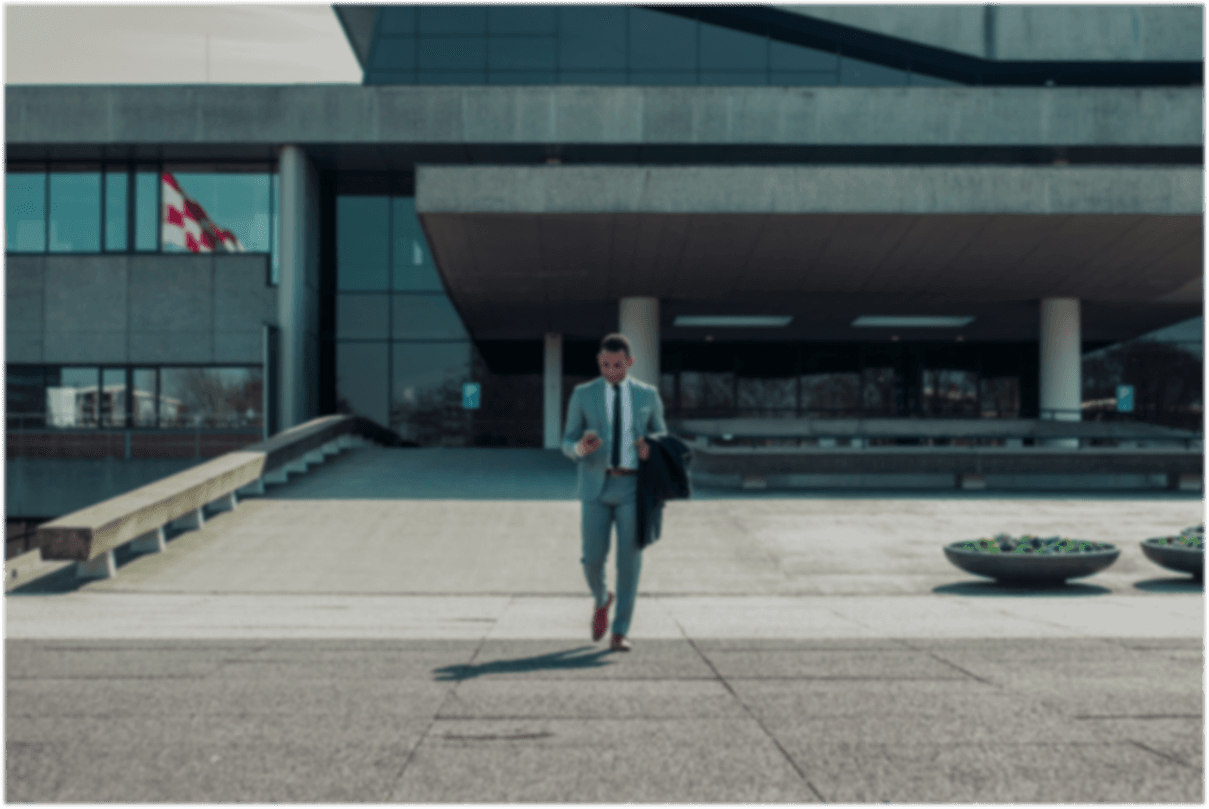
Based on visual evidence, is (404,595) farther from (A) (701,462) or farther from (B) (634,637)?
(A) (701,462)

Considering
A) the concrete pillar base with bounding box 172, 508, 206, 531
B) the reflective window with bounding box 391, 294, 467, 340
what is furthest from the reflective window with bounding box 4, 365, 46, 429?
the concrete pillar base with bounding box 172, 508, 206, 531

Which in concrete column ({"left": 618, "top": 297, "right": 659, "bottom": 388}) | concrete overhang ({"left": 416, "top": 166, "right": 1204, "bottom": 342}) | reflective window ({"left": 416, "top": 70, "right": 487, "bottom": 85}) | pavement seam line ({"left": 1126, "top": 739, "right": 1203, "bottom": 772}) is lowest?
pavement seam line ({"left": 1126, "top": 739, "right": 1203, "bottom": 772})

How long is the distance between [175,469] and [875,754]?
2438 centimetres

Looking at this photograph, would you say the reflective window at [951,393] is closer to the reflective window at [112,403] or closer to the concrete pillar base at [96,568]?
the reflective window at [112,403]

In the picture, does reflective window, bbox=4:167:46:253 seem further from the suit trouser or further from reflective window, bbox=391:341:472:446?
the suit trouser

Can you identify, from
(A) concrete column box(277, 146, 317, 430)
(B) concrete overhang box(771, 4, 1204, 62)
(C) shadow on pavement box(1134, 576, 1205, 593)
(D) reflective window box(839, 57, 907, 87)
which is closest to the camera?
(C) shadow on pavement box(1134, 576, 1205, 593)

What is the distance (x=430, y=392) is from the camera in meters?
31.4

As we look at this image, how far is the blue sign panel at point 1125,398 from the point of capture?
3312 centimetres

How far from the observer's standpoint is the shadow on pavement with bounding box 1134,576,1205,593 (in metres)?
9.77

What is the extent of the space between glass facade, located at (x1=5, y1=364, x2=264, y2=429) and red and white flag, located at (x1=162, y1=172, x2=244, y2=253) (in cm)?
380

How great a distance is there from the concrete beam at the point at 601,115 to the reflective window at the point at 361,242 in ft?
11.6

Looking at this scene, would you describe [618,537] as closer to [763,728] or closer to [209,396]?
[763,728]

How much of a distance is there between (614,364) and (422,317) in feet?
85.9

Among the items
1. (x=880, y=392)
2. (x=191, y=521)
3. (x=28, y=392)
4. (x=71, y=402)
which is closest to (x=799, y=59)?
(x=880, y=392)
